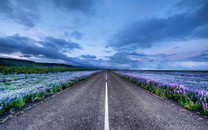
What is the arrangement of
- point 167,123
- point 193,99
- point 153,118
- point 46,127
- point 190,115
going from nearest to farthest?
point 46,127
point 167,123
point 153,118
point 190,115
point 193,99

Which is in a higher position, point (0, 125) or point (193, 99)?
point (193, 99)

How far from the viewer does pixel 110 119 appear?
481 cm

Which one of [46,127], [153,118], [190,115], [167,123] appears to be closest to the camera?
[46,127]

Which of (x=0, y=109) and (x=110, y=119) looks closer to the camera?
(x=110, y=119)

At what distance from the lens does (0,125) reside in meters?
4.17

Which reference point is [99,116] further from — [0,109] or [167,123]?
[0,109]

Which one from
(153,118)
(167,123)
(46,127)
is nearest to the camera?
(46,127)

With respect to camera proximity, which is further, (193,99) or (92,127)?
(193,99)

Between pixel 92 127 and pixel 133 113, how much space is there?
A: 2.43 m

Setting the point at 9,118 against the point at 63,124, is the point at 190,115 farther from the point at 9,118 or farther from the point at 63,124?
the point at 9,118

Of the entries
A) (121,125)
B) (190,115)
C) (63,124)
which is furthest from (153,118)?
(63,124)

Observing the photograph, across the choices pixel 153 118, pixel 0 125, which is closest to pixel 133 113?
pixel 153 118

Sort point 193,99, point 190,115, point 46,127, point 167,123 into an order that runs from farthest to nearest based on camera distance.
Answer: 1. point 193,99
2. point 190,115
3. point 167,123
4. point 46,127

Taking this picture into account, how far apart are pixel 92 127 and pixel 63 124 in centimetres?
114
